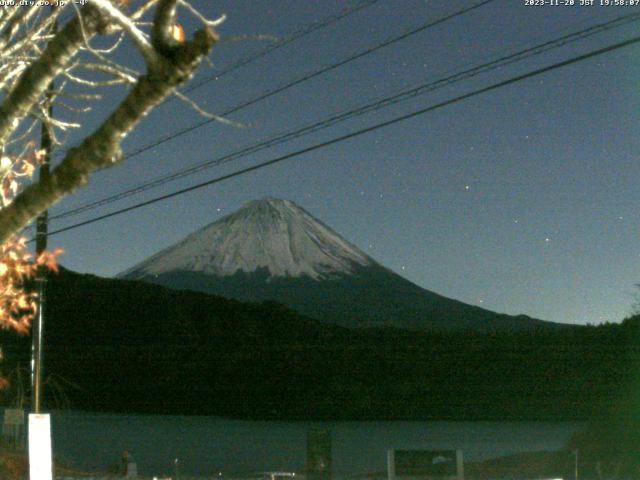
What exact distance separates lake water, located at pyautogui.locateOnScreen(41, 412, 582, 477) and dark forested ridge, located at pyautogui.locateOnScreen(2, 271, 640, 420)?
13628 mm

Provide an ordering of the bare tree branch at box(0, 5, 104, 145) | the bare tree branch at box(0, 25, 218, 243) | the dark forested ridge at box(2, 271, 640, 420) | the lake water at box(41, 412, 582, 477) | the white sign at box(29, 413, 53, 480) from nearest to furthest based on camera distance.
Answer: the bare tree branch at box(0, 25, 218, 243) < the bare tree branch at box(0, 5, 104, 145) < the white sign at box(29, 413, 53, 480) < the lake water at box(41, 412, 582, 477) < the dark forested ridge at box(2, 271, 640, 420)

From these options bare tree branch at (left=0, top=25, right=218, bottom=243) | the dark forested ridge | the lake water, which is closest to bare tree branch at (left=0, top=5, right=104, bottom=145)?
bare tree branch at (left=0, top=25, right=218, bottom=243)

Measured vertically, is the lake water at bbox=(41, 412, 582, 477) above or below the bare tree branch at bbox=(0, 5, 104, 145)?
below

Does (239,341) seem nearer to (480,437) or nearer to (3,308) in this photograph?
(480,437)

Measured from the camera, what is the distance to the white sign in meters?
12.6

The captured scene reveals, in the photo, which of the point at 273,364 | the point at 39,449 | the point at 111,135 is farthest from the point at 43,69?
the point at 273,364

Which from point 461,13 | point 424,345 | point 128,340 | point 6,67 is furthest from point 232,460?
point 424,345

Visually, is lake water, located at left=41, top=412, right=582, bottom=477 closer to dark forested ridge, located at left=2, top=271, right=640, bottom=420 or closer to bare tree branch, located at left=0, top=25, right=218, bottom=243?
dark forested ridge, located at left=2, top=271, right=640, bottom=420

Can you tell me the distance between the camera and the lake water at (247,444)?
40950 millimetres

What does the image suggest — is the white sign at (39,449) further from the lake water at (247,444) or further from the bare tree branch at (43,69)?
the lake water at (247,444)

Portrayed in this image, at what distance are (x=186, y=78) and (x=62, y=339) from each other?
345 feet

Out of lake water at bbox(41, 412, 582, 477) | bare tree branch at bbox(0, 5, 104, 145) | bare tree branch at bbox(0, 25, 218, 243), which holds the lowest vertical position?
lake water at bbox(41, 412, 582, 477)

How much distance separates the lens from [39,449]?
41.8ft

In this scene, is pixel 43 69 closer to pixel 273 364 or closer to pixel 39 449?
pixel 39 449
